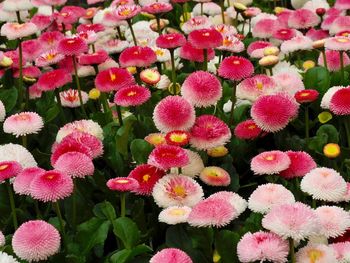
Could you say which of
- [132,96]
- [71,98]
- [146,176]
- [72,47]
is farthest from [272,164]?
[71,98]

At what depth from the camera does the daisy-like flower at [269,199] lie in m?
2.31

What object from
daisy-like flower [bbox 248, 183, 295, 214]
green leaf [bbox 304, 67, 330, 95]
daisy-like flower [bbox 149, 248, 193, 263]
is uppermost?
daisy-like flower [bbox 149, 248, 193, 263]

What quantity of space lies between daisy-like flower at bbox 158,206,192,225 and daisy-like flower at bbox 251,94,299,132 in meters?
0.65

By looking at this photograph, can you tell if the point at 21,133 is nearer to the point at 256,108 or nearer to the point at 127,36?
the point at 256,108

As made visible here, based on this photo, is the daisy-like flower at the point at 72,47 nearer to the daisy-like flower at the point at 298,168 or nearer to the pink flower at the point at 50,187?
the pink flower at the point at 50,187

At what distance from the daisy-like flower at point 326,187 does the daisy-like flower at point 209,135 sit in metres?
0.46

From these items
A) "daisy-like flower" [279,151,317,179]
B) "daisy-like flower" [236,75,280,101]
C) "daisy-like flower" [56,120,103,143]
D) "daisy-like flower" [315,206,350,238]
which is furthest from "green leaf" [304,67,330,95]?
"daisy-like flower" [315,206,350,238]

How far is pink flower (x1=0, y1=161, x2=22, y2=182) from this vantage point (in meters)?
2.53

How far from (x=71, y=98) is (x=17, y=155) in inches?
31.2

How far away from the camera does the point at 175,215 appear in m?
2.38

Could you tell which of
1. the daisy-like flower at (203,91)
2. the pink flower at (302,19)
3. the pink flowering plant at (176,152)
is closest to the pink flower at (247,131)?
the pink flowering plant at (176,152)

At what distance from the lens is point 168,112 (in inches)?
112

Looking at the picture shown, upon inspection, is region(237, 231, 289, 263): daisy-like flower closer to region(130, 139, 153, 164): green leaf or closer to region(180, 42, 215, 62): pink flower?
region(130, 139, 153, 164): green leaf

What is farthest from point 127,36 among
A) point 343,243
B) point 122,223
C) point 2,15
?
point 343,243
